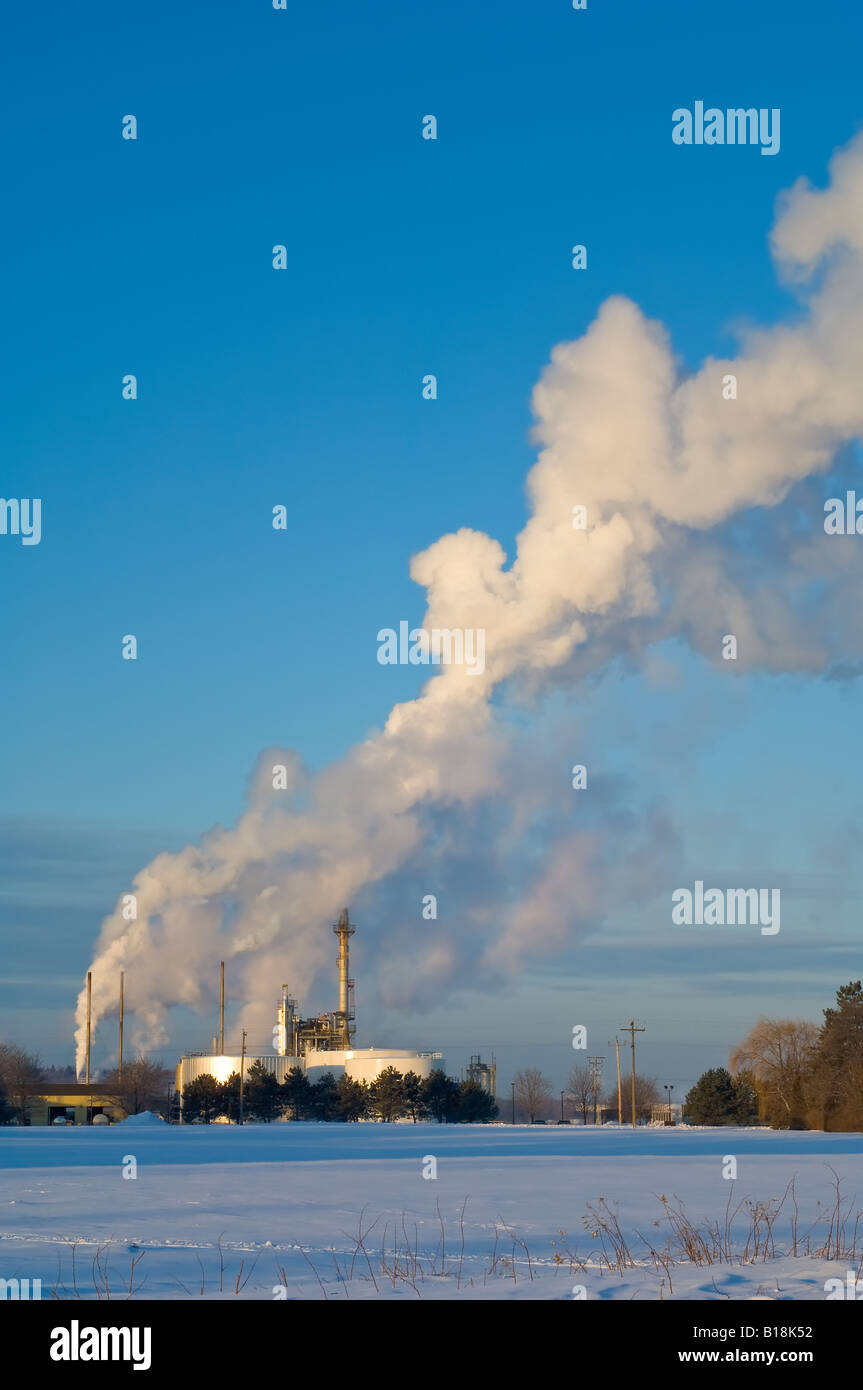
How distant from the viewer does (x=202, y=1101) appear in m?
97.8

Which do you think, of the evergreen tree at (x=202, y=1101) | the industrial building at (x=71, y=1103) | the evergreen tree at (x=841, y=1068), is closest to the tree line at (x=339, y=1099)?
the evergreen tree at (x=202, y=1101)

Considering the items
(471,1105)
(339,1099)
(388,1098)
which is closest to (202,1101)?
(339,1099)

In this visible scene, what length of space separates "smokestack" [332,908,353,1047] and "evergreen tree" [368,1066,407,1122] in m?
15.6

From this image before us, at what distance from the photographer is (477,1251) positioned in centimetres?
1770

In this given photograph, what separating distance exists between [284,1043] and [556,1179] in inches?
3289

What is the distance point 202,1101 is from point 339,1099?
10.1 metres

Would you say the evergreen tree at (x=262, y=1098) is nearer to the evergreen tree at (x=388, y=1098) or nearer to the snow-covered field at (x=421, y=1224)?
the evergreen tree at (x=388, y=1098)

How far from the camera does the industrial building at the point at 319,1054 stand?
104750 mm

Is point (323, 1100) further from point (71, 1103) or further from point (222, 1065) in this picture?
point (71, 1103)

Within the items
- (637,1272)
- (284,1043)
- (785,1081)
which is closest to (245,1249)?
(637,1272)

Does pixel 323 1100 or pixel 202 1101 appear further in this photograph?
pixel 202 1101

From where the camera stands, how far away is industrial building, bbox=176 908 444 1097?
104750 mm

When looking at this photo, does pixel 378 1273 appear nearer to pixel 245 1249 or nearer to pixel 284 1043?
pixel 245 1249
